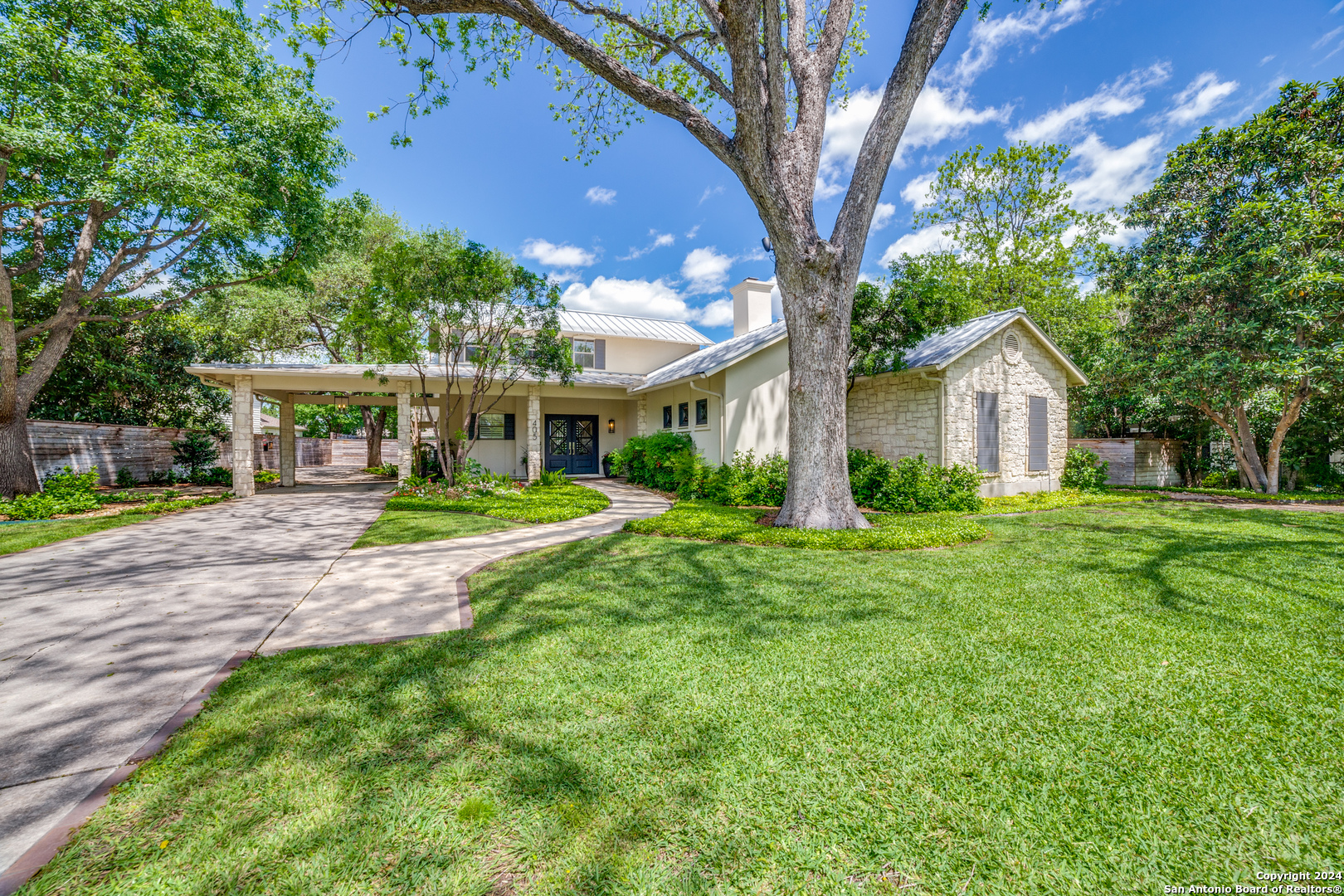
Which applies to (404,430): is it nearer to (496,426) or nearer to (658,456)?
(496,426)

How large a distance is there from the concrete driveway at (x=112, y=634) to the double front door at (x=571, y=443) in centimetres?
976

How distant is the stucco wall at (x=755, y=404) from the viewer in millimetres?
11758

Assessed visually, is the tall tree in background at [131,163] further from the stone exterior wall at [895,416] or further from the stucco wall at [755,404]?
the stone exterior wall at [895,416]

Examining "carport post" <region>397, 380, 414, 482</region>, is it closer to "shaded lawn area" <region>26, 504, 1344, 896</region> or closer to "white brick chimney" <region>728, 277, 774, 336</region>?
"white brick chimney" <region>728, 277, 774, 336</region>

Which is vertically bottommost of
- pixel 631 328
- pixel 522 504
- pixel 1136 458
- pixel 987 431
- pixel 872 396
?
pixel 522 504

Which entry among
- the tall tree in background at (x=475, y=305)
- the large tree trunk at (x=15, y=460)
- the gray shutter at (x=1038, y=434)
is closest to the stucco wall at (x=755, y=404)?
the tall tree in background at (x=475, y=305)

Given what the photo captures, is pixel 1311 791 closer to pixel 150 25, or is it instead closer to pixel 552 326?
pixel 552 326

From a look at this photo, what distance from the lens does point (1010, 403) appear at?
1189 cm

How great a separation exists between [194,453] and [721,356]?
15587 mm

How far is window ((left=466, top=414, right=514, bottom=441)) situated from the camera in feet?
55.1

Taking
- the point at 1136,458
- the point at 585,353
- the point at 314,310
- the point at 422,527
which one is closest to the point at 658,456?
the point at 585,353

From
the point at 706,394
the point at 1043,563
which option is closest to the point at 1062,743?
the point at 1043,563

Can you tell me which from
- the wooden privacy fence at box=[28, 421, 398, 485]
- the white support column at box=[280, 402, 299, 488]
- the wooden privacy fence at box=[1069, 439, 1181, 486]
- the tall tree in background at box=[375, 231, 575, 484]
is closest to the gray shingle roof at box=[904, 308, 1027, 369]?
the wooden privacy fence at box=[1069, 439, 1181, 486]

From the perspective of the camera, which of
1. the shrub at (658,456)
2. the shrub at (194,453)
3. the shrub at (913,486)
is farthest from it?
the shrub at (194,453)
